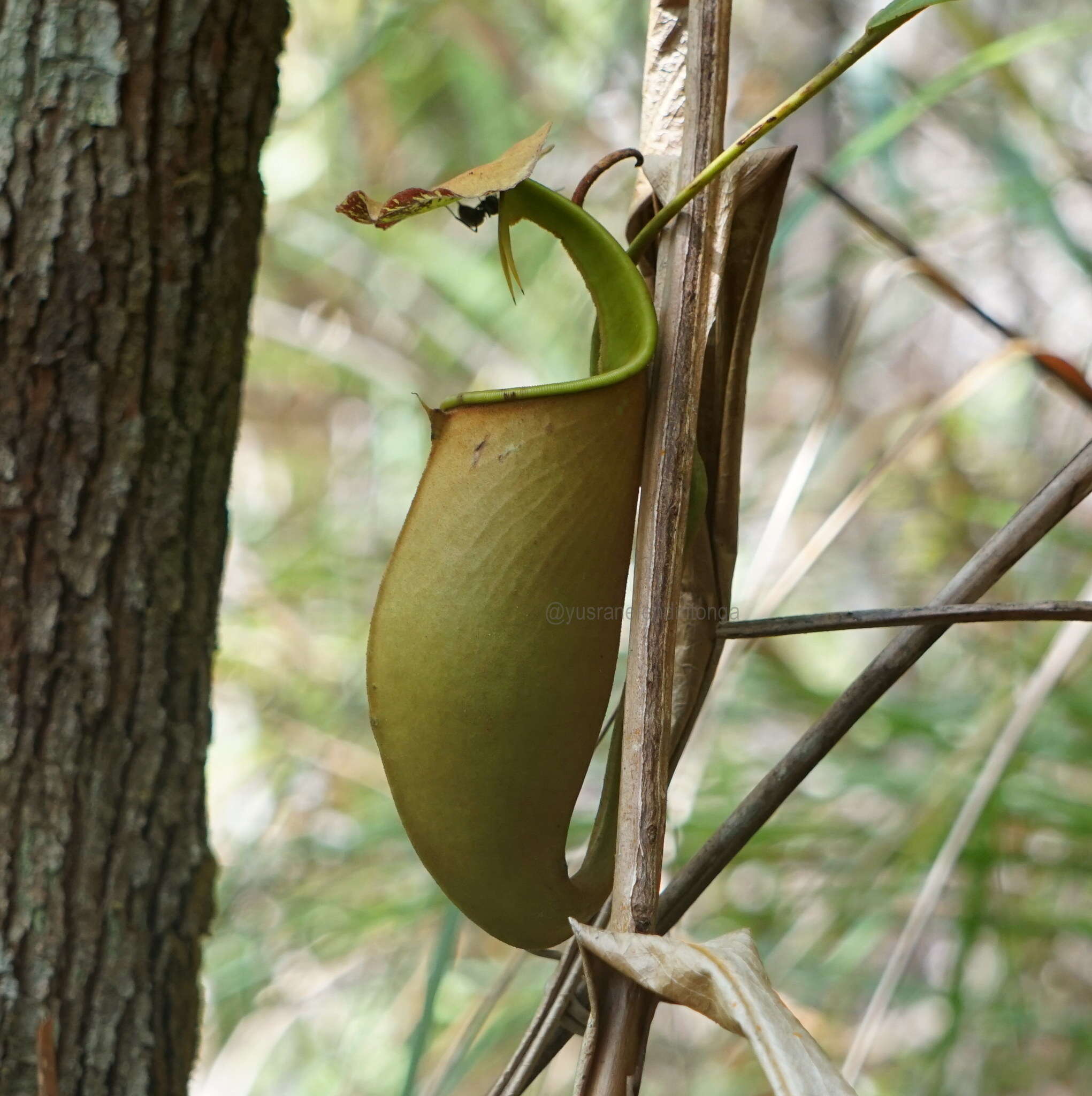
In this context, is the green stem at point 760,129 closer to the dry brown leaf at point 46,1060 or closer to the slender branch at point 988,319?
the slender branch at point 988,319

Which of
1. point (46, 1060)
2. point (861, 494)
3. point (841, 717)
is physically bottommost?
point (46, 1060)

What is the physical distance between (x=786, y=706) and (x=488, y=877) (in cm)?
109

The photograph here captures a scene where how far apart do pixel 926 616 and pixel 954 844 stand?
335 millimetres

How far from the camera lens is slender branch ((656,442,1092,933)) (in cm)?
37

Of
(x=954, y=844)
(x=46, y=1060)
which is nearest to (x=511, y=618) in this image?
(x=46, y=1060)

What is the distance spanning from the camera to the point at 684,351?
359 millimetres

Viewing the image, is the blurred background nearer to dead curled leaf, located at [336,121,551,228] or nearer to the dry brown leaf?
the dry brown leaf

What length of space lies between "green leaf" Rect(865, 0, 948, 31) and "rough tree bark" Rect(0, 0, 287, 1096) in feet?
1.21

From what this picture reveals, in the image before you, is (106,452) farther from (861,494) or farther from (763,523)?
(763,523)

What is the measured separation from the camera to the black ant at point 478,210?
1.15 ft

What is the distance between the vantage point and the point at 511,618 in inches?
13.0

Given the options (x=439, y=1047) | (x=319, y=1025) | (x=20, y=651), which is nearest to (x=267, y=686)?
(x=319, y=1025)

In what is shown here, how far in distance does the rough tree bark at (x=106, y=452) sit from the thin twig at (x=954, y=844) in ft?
1.31

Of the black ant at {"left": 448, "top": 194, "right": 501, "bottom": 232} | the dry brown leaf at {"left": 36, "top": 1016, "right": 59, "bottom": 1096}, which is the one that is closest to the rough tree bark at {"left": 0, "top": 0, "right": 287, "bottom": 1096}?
the dry brown leaf at {"left": 36, "top": 1016, "right": 59, "bottom": 1096}
